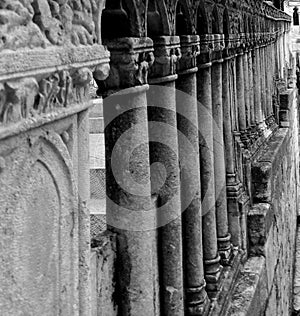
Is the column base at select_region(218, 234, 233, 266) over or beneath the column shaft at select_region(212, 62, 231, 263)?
beneath

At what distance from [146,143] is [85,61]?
3.71ft

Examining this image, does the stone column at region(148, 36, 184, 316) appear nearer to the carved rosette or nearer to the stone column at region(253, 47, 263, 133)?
the carved rosette

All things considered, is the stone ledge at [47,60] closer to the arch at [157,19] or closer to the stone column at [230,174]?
the arch at [157,19]

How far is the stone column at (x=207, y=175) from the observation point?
5.18 metres

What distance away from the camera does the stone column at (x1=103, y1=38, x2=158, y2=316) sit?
339 cm

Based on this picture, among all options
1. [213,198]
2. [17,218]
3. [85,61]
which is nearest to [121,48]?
[85,61]

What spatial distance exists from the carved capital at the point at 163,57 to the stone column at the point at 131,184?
A: 33cm

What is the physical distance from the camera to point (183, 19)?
15.1 ft

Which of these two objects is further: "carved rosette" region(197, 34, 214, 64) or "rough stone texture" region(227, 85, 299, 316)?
"rough stone texture" region(227, 85, 299, 316)

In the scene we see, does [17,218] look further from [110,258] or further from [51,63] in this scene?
[110,258]

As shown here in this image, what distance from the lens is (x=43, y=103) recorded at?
6.88 ft

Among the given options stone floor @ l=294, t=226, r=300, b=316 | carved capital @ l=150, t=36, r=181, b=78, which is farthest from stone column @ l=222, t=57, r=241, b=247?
stone floor @ l=294, t=226, r=300, b=316

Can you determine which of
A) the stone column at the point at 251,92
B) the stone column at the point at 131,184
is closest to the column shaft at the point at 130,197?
the stone column at the point at 131,184

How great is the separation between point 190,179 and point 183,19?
114cm
